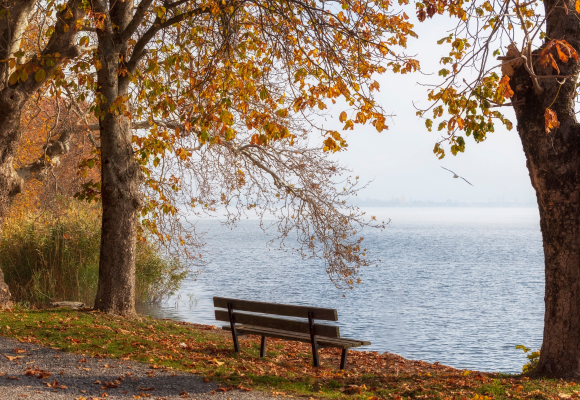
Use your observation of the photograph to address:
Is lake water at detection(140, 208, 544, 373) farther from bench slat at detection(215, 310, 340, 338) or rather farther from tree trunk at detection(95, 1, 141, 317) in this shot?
bench slat at detection(215, 310, 340, 338)

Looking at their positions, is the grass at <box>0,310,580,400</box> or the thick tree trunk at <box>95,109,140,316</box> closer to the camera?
the grass at <box>0,310,580,400</box>

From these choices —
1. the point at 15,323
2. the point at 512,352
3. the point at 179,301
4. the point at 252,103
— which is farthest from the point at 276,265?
the point at 15,323

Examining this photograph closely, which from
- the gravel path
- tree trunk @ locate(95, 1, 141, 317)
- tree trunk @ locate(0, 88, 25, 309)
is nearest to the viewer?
the gravel path

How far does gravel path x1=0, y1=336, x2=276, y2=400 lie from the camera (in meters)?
5.04

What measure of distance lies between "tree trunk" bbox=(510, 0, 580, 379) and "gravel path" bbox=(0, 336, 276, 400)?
3.61m

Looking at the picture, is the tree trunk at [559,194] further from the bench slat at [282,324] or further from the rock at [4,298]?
the rock at [4,298]

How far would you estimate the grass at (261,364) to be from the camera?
219 inches

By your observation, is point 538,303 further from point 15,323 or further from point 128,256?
point 15,323

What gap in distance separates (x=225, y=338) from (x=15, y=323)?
3567mm

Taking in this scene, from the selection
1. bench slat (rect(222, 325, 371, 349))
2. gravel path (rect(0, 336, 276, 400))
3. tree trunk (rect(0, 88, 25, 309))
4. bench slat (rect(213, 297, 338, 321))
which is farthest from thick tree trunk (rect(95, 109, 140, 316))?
bench slat (rect(222, 325, 371, 349))

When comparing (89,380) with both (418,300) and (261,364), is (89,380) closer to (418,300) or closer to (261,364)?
(261,364)

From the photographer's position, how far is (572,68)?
6.52 metres

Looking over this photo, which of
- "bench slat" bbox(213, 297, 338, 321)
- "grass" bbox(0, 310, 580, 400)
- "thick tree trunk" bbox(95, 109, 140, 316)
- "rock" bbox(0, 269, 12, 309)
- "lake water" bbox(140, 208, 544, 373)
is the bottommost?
"lake water" bbox(140, 208, 544, 373)

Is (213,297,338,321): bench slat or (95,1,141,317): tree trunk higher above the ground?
(95,1,141,317): tree trunk
